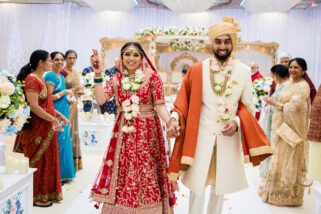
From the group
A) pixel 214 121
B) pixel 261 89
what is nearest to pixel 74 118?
pixel 261 89

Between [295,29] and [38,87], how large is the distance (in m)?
11.4

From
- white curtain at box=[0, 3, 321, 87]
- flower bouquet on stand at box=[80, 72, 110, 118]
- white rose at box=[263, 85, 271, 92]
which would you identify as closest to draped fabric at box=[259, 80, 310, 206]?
white rose at box=[263, 85, 271, 92]

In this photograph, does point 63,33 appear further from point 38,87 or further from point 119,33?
point 38,87

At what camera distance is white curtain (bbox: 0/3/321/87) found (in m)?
13.0

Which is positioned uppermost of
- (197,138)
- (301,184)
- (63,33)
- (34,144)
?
(63,33)

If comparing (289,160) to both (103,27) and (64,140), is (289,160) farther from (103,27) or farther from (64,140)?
(103,27)

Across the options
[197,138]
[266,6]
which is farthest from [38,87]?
[266,6]

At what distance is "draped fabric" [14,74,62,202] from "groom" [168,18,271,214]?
1.71 meters

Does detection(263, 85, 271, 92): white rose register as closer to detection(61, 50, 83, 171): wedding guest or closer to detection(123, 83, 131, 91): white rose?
detection(61, 50, 83, 171): wedding guest

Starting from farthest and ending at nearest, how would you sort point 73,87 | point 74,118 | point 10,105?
point 74,118
point 73,87
point 10,105

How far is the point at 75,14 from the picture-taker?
14047 millimetres

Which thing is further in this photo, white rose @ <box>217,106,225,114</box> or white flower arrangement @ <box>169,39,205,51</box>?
white flower arrangement @ <box>169,39,205,51</box>

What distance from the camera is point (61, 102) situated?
15.3 ft

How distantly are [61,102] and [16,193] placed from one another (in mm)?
2122
